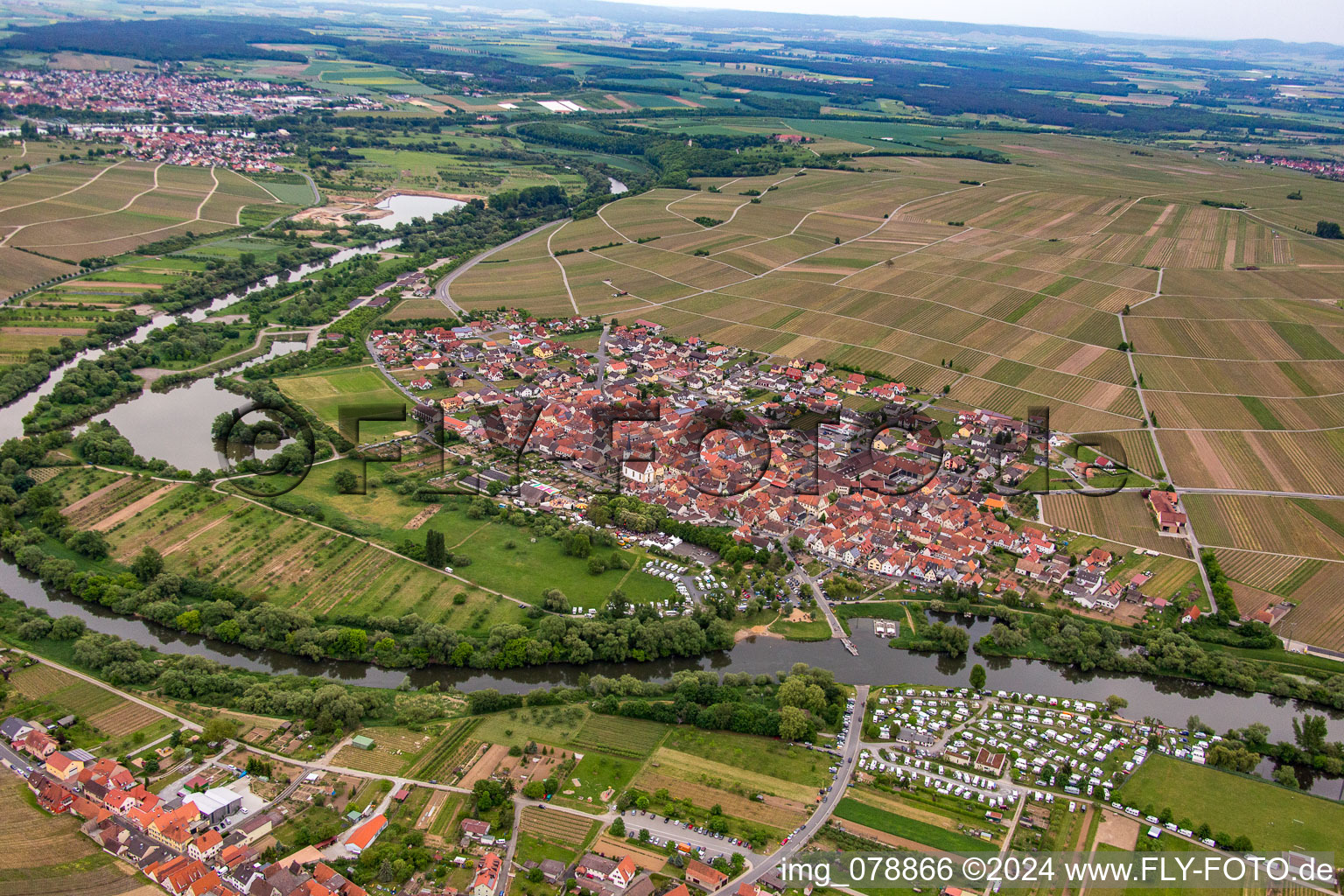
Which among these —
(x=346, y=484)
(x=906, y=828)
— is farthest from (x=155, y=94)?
(x=906, y=828)

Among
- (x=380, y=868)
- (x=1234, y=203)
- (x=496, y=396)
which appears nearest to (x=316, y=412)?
(x=496, y=396)

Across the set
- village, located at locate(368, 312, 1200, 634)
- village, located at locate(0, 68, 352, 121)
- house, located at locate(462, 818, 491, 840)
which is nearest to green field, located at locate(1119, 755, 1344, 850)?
village, located at locate(368, 312, 1200, 634)

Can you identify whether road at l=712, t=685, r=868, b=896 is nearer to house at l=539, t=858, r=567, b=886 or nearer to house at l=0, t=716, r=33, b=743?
house at l=539, t=858, r=567, b=886

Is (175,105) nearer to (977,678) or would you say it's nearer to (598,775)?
(598,775)

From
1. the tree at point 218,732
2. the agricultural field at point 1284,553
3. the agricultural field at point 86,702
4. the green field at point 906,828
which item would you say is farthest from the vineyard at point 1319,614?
the agricultural field at point 86,702

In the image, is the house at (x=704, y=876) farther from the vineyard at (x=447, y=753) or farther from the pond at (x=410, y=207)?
the pond at (x=410, y=207)
